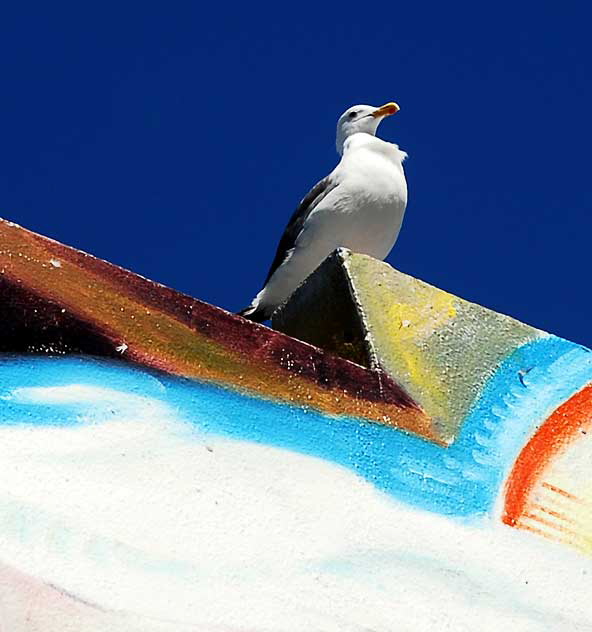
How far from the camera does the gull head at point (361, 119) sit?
7891 millimetres

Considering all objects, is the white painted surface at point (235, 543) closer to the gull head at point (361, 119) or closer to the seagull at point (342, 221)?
the seagull at point (342, 221)

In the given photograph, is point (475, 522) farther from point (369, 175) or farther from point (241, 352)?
point (369, 175)

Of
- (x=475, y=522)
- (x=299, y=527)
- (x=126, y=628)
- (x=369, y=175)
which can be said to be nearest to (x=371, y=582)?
(x=299, y=527)

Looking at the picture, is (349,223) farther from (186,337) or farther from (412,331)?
(186,337)

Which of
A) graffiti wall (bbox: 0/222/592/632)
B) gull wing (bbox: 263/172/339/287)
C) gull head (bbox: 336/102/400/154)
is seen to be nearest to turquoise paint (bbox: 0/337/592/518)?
graffiti wall (bbox: 0/222/592/632)

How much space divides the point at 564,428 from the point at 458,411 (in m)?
0.33

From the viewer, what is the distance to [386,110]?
26.3 ft

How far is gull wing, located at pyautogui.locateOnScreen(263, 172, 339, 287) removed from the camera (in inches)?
236

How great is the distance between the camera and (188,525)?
2.71m

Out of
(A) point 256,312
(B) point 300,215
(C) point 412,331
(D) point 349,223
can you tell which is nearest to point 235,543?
(C) point 412,331

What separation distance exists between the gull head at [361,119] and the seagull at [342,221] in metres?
1.49

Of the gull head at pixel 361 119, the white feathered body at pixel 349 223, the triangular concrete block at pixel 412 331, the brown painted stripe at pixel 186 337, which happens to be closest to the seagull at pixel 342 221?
the white feathered body at pixel 349 223

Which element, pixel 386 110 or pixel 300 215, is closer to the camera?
pixel 300 215

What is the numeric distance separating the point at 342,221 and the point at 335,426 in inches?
105
